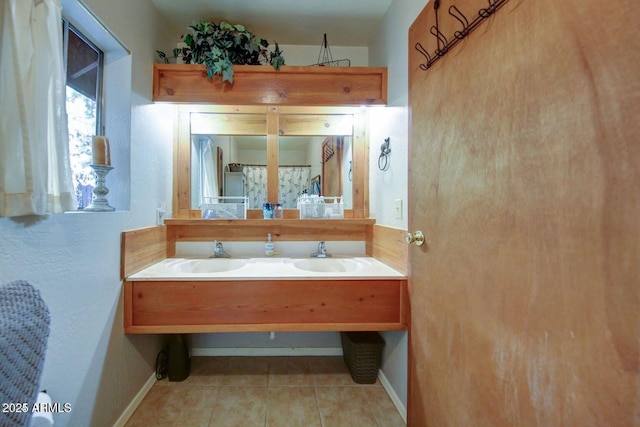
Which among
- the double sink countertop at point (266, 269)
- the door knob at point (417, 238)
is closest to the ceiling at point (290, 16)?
the door knob at point (417, 238)

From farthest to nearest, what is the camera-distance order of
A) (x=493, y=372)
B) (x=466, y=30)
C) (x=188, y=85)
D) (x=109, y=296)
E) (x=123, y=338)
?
(x=188, y=85) < (x=123, y=338) < (x=109, y=296) < (x=466, y=30) < (x=493, y=372)

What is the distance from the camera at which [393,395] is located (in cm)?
155

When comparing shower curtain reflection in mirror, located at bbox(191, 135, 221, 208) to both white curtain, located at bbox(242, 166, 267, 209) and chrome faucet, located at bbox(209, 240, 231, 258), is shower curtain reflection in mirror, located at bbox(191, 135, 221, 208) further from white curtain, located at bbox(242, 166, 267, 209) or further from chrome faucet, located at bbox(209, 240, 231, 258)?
chrome faucet, located at bbox(209, 240, 231, 258)

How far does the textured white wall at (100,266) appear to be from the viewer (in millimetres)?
917

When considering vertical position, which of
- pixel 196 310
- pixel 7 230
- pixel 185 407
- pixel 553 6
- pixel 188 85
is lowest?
pixel 185 407

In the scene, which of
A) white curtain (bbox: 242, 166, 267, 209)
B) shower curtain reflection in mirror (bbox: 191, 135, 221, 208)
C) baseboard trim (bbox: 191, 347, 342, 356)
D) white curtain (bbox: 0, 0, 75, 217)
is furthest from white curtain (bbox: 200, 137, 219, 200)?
baseboard trim (bbox: 191, 347, 342, 356)

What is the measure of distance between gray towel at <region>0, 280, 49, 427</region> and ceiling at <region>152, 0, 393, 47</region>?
1874 mm

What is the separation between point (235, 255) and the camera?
198 centimetres

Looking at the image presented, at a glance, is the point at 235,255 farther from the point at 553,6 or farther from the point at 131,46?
the point at 553,6

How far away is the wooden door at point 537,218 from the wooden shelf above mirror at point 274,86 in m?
0.78

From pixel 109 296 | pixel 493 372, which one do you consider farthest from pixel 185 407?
pixel 493 372

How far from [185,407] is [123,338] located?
1.82ft

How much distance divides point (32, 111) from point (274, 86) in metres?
1.23

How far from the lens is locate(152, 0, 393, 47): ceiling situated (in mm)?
1644
